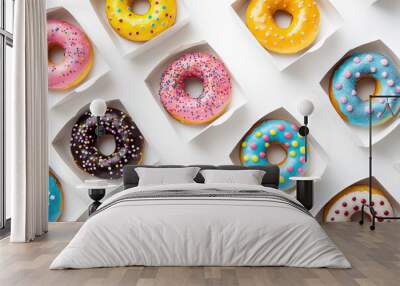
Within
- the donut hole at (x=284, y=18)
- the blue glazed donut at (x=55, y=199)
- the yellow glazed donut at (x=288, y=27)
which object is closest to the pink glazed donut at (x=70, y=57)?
the blue glazed donut at (x=55, y=199)

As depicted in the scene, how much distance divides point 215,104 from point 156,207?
2.10 metres

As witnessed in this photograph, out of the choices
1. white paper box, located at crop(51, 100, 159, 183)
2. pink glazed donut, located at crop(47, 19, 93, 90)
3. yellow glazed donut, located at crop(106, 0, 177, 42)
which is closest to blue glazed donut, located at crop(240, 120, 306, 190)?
white paper box, located at crop(51, 100, 159, 183)

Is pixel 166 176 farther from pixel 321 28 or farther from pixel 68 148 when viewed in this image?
pixel 321 28

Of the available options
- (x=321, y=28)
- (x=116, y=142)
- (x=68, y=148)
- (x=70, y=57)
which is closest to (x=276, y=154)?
(x=321, y=28)

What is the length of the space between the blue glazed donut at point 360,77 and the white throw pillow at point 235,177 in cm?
118

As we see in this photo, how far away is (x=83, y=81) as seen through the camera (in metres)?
5.63

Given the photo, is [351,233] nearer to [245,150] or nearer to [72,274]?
[245,150]

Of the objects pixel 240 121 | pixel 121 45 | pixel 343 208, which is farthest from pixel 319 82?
pixel 121 45

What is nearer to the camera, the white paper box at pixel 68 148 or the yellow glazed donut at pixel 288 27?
the yellow glazed donut at pixel 288 27

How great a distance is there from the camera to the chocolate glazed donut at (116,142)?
5.54 metres

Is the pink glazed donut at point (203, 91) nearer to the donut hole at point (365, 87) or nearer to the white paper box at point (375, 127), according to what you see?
the white paper box at point (375, 127)

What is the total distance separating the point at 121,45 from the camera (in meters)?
5.61

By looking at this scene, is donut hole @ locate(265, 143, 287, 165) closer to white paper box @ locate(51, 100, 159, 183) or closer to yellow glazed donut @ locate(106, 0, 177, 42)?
white paper box @ locate(51, 100, 159, 183)

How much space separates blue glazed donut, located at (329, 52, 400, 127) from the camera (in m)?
5.30
